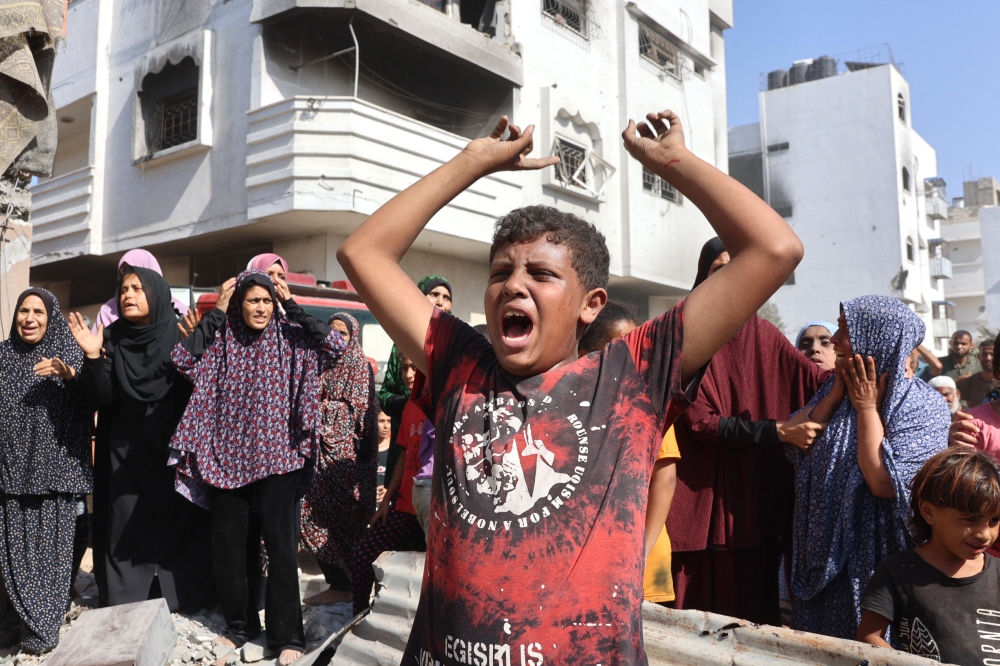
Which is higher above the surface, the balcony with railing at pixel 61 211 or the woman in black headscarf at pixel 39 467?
the balcony with railing at pixel 61 211

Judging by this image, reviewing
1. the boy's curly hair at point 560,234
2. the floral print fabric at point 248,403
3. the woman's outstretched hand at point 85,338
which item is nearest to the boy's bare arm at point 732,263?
the boy's curly hair at point 560,234

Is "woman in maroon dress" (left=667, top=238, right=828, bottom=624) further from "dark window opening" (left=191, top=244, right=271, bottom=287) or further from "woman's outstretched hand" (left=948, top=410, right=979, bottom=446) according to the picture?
"dark window opening" (left=191, top=244, right=271, bottom=287)

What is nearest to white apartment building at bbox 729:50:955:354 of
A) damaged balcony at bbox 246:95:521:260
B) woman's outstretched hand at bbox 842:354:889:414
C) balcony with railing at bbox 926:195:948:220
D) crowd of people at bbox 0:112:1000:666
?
balcony with railing at bbox 926:195:948:220

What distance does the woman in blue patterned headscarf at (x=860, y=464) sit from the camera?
2705mm

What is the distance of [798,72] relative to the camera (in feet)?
105

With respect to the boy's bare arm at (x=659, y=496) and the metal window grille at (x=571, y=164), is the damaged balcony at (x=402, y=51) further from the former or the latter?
the boy's bare arm at (x=659, y=496)

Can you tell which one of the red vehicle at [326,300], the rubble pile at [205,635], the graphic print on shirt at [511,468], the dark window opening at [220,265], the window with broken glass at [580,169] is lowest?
the rubble pile at [205,635]

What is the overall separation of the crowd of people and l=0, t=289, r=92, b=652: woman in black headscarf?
0.04 feet

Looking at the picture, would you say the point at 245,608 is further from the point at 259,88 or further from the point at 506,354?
the point at 259,88

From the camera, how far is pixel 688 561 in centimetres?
321

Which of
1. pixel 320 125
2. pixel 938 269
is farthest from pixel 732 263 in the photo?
pixel 938 269

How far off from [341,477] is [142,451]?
1.12m

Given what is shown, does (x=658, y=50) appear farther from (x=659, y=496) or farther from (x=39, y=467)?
(x=659, y=496)

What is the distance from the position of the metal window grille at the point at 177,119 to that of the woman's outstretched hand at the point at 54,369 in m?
9.88
